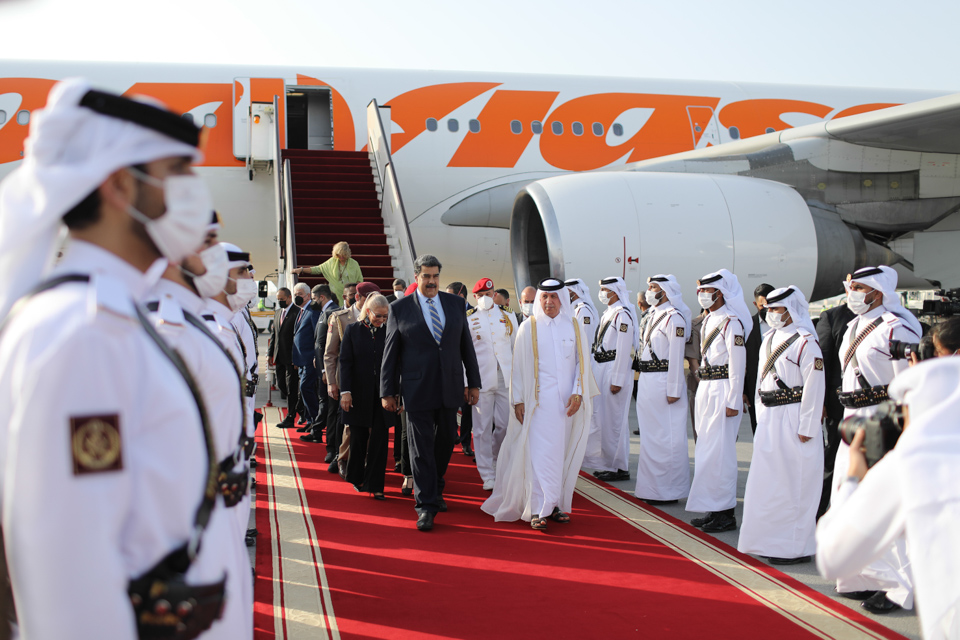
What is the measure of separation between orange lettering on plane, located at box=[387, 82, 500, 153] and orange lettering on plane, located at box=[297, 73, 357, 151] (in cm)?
64

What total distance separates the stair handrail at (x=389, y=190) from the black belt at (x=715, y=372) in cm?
434

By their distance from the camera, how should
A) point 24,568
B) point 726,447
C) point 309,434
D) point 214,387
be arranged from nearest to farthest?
point 24,568
point 214,387
point 726,447
point 309,434

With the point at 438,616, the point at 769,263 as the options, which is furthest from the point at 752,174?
the point at 438,616

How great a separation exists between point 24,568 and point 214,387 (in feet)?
2.15

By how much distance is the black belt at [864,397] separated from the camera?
370cm

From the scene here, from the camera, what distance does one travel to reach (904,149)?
407 inches

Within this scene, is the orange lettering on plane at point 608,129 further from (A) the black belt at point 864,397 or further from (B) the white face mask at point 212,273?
(B) the white face mask at point 212,273

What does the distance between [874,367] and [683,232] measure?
505 cm

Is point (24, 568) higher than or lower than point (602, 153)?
lower

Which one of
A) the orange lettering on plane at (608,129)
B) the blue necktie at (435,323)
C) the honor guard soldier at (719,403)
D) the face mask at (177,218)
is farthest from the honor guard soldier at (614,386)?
the orange lettering on plane at (608,129)

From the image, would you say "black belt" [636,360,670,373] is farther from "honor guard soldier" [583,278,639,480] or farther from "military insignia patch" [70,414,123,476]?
"military insignia patch" [70,414,123,476]

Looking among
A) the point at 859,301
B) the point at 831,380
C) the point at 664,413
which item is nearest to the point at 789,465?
the point at 859,301

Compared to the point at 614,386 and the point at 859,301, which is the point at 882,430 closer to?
the point at 859,301

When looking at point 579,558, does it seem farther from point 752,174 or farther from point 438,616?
point 752,174
